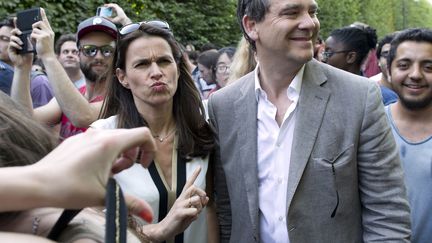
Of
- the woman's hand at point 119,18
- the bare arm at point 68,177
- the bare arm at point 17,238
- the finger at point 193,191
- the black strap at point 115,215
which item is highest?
the bare arm at point 68,177

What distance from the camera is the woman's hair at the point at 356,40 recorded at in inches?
220

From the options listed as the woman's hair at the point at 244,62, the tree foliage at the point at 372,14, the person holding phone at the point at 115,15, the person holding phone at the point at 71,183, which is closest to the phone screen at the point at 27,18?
the person holding phone at the point at 115,15

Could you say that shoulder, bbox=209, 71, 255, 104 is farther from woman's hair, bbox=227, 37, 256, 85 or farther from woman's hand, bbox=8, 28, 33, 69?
woman's hand, bbox=8, 28, 33, 69

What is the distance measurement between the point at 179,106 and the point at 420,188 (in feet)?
4.44

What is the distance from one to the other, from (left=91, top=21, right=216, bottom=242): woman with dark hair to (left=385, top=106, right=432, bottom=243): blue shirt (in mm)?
1111

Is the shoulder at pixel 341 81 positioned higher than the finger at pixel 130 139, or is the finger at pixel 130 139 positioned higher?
the finger at pixel 130 139

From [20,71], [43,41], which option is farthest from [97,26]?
[20,71]

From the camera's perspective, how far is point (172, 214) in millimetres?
2475

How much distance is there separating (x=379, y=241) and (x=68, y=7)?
443 inches

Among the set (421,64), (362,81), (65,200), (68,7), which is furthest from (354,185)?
(68,7)

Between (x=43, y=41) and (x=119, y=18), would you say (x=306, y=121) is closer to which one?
(x=43, y=41)

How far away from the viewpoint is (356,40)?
5590mm

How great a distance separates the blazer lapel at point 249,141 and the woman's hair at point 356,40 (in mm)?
3070

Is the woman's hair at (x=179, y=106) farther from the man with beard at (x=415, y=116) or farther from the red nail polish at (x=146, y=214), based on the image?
the red nail polish at (x=146, y=214)
